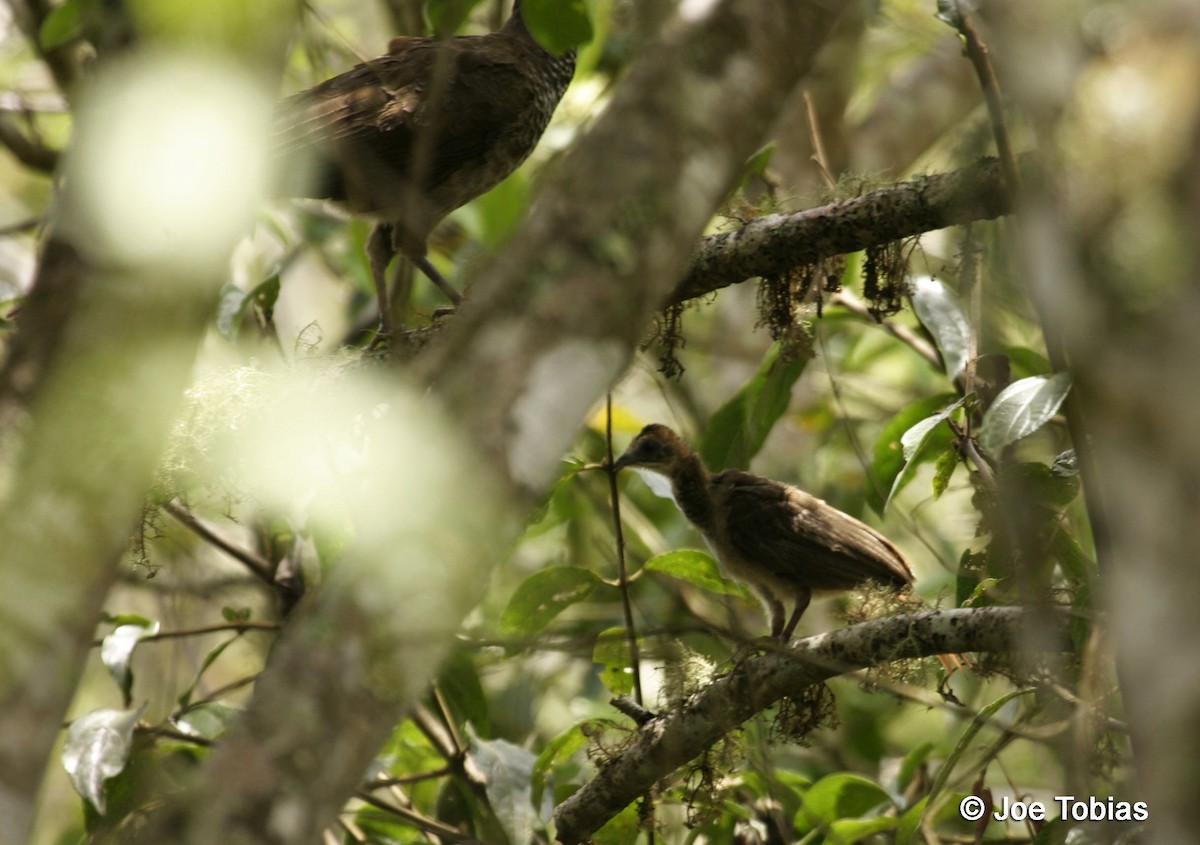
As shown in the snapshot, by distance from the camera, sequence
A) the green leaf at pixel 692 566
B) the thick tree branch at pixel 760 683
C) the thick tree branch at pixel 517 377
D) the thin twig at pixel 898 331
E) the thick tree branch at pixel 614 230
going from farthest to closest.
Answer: the thin twig at pixel 898 331
the green leaf at pixel 692 566
the thick tree branch at pixel 760 683
the thick tree branch at pixel 614 230
the thick tree branch at pixel 517 377

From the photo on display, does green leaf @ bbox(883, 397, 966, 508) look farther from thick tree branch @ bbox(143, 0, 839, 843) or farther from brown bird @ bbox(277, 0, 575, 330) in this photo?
brown bird @ bbox(277, 0, 575, 330)

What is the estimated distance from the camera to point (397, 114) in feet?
14.4

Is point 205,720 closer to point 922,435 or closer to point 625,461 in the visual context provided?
point 625,461

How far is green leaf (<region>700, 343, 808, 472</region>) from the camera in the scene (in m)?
4.13

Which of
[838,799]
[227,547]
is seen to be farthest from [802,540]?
[227,547]

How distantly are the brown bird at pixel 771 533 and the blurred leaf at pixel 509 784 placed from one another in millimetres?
1050

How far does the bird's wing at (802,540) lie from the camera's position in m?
4.26

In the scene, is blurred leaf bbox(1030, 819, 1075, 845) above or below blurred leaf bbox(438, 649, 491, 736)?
below

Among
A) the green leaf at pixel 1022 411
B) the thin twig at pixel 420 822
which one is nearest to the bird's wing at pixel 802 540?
the thin twig at pixel 420 822

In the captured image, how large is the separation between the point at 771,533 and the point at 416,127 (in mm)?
1925

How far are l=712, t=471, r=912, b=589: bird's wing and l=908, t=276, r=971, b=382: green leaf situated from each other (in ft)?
2.58

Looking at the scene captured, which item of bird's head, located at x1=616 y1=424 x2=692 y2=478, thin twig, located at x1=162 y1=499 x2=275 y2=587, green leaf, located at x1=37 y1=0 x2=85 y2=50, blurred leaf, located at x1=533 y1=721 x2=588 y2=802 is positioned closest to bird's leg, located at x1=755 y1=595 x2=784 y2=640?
bird's head, located at x1=616 y1=424 x2=692 y2=478

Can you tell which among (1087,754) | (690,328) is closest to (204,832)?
(1087,754)

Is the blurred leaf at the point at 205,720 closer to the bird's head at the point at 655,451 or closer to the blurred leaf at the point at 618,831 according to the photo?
the blurred leaf at the point at 618,831
